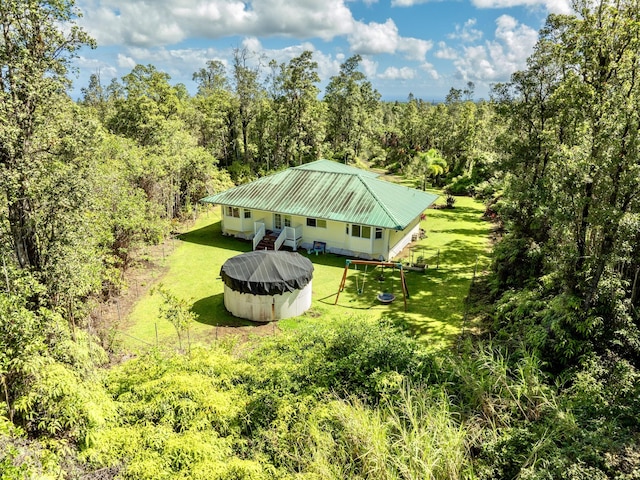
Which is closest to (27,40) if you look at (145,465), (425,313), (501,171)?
(145,465)

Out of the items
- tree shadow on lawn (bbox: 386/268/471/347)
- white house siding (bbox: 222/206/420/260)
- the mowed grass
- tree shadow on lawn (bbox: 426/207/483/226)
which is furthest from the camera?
tree shadow on lawn (bbox: 426/207/483/226)

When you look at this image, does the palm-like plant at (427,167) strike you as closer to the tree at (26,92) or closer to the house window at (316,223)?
the house window at (316,223)

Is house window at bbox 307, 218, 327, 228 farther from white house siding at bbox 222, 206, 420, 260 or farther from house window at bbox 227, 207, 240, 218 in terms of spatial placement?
house window at bbox 227, 207, 240, 218

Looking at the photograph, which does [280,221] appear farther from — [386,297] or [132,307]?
[132,307]

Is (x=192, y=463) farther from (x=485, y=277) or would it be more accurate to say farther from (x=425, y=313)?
(x=485, y=277)

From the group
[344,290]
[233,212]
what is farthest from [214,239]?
[344,290]

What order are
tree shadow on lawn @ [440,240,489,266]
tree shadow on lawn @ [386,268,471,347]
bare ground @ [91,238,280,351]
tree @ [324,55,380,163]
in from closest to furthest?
bare ground @ [91,238,280,351], tree shadow on lawn @ [386,268,471,347], tree shadow on lawn @ [440,240,489,266], tree @ [324,55,380,163]

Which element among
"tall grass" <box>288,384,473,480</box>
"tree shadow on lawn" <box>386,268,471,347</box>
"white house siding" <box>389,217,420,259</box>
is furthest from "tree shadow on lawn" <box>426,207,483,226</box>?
"tall grass" <box>288,384,473,480</box>
